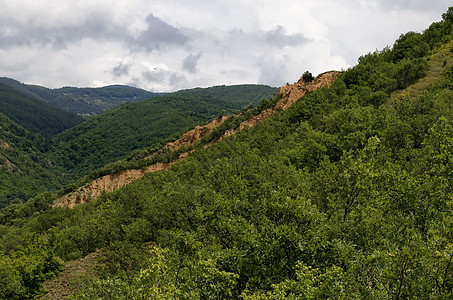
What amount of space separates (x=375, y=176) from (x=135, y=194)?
4883 centimetres

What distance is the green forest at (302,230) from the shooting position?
9.99 metres

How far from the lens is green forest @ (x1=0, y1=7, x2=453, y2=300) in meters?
9.99

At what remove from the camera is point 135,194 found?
5491 cm

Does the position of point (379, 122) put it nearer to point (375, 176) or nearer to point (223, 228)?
point (375, 176)

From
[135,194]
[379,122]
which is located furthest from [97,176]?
[379,122]

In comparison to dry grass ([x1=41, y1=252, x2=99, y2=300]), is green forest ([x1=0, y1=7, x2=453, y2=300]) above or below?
above

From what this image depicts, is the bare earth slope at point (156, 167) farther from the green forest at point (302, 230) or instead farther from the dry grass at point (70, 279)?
the dry grass at point (70, 279)

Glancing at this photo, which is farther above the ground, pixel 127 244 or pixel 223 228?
pixel 223 228

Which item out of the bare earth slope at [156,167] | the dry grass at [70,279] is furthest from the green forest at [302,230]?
the bare earth slope at [156,167]

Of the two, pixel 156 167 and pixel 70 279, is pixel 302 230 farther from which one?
pixel 156 167

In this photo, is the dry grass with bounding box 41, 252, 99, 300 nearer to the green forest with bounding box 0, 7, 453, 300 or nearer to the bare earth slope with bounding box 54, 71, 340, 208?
the green forest with bounding box 0, 7, 453, 300

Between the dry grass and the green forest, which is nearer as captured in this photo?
the green forest

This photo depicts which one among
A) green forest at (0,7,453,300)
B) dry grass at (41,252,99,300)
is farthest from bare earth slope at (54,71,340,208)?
dry grass at (41,252,99,300)

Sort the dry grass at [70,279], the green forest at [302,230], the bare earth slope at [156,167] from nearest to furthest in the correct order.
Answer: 1. the green forest at [302,230]
2. the dry grass at [70,279]
3. the bare earth slope at [156,167]
